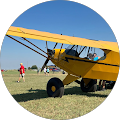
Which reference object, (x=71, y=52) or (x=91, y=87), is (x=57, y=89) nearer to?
(x=71, y=52)

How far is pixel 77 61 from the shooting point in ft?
22.0

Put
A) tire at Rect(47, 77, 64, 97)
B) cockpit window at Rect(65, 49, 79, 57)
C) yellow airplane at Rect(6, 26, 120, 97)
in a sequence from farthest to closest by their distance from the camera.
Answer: cockpit window at Rect(65, 49, 79, 57) → tire at Rect(47, 77, 64, 97) → yellow airplane at Rect(6, 26, 120, 97)

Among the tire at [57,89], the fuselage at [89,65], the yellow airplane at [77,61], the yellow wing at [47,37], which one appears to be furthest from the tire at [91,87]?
the yellow wing at [47,37]

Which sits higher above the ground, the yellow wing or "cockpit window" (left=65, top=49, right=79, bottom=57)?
the yellow wing

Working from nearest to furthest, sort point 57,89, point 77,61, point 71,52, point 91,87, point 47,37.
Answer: point 47,37 < point 57,89 < point 77,61 < point 71,52 < point 91,87

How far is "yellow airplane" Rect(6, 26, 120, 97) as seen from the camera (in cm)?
569

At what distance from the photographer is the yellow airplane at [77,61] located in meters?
5.69

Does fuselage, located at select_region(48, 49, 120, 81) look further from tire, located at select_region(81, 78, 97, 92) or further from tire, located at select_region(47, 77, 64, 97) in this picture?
tire, located at select_region(81, 78, 97, 92)

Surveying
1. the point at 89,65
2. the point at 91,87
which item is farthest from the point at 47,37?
the point at 91,87

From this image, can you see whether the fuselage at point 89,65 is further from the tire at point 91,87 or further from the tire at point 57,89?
the tire at point 91,87

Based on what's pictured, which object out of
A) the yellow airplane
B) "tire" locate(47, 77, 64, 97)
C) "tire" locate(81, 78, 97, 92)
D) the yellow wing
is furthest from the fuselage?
"tire" locate(81, 78, 97, 92)

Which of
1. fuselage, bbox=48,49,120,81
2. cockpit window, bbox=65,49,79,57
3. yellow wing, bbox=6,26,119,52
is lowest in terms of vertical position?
fuselage, bbox=48,49,120,81

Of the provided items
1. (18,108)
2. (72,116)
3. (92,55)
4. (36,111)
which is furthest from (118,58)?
(18,108)

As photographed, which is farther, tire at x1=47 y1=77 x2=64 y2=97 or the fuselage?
tire at x1=47 y1=77 x2=64 y2=97
